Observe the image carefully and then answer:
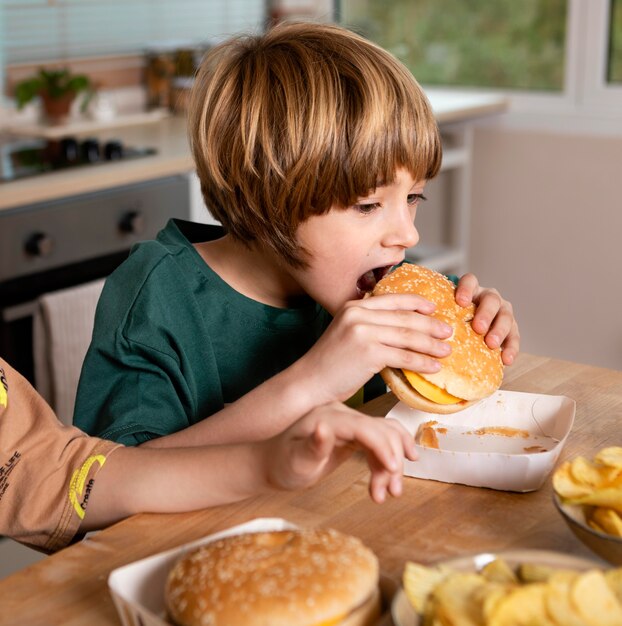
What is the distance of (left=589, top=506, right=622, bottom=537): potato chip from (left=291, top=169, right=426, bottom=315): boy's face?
48cm

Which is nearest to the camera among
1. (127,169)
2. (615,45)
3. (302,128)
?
(302,128)

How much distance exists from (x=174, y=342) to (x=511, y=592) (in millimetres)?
705

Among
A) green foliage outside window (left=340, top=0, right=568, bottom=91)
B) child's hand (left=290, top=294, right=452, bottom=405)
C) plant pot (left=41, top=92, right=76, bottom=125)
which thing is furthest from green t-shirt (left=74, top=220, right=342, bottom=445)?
green foliage outside window (left=340, top=0, right=568, bottom=91)

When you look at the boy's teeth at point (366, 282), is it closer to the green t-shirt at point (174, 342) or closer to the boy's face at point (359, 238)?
the boy's face at point (359, 238)

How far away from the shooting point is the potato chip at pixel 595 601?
0.61 metres

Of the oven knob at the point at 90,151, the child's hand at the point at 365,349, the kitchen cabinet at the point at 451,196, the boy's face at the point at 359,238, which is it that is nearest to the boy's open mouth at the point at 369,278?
the boy's face at the point at 359,238

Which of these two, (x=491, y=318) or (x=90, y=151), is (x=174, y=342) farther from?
(x=90, y=151)

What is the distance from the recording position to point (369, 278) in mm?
1255

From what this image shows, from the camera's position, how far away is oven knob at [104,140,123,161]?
94.9 inches

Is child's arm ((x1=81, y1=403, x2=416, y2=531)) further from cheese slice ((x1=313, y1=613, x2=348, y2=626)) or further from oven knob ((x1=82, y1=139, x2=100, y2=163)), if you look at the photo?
oven knob ((x1=82, y1=139, x2=100, y2=163))

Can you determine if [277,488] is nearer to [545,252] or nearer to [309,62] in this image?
[309,62]

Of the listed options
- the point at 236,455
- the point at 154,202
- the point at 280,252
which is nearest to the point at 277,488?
the point at 236,455

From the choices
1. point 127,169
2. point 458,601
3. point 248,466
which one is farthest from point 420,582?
point 127,169

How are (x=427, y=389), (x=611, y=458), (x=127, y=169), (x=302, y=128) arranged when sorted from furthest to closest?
(x=127, y=169), (x=302, y=128), (x=427, y=389), (x=611, y=458)
